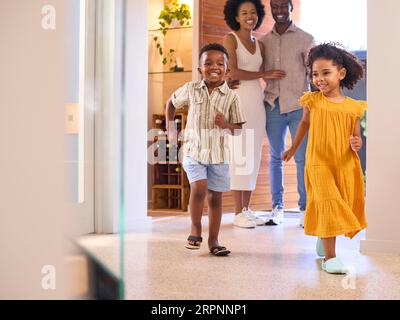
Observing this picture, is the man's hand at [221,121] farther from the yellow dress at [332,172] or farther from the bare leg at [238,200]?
the bare leg at [238,200]

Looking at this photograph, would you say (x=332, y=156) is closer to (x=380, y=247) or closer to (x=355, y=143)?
(x=355, y=143)

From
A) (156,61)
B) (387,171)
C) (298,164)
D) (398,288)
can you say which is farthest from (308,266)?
(156,61)

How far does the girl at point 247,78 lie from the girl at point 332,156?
112 centimetres

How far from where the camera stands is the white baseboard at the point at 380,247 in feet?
7.43

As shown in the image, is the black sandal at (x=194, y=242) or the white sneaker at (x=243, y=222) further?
the white sneaker at (x=243, y=222)

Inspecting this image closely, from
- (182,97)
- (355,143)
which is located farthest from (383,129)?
(182,97)

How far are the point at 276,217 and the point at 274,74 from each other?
0.79 m

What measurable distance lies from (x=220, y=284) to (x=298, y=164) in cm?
160

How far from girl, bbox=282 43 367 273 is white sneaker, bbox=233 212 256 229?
42.0 inches

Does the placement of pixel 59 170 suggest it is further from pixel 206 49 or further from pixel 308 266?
pixel 206 49

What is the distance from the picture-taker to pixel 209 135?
223 cm

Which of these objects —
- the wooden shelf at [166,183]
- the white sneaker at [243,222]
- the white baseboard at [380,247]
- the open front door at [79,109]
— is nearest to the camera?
the open front door at [79,109]

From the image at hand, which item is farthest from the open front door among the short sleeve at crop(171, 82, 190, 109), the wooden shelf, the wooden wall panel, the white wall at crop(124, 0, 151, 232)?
the wooden shelf

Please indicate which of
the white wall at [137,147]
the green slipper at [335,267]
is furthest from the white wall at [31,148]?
the white wall at [137,147]
